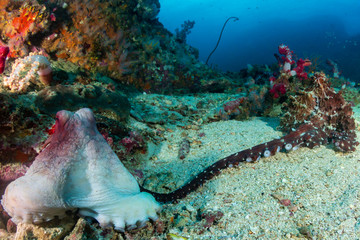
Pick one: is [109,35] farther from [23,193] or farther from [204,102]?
Answer: [23,193]

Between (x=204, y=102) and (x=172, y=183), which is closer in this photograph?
(x=172, y=183)

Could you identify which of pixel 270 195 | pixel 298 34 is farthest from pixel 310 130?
pixel 298 34

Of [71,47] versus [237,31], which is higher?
[237,31]

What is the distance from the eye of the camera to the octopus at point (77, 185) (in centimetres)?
135

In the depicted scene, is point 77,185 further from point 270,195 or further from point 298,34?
point 298,34

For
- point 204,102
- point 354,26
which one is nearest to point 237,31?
point 354,26

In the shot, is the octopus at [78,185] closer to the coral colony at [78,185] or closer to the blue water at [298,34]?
the coral colony at [78,185]

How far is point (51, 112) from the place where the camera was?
11.1 ft

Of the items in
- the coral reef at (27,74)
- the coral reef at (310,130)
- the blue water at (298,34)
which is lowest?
the coral reef at (27,74)

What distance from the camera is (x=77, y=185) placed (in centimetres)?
146

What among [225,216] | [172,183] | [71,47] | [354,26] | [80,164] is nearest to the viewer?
[80,164]

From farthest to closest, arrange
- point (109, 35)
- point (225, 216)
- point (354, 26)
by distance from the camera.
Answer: point (354, 26)
point (109, 35)
point (225, 216)

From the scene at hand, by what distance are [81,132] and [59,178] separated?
13.6 inches

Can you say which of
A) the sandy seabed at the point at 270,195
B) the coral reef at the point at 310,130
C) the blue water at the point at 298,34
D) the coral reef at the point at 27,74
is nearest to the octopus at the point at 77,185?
the sandy seabed at the point at 270,195
